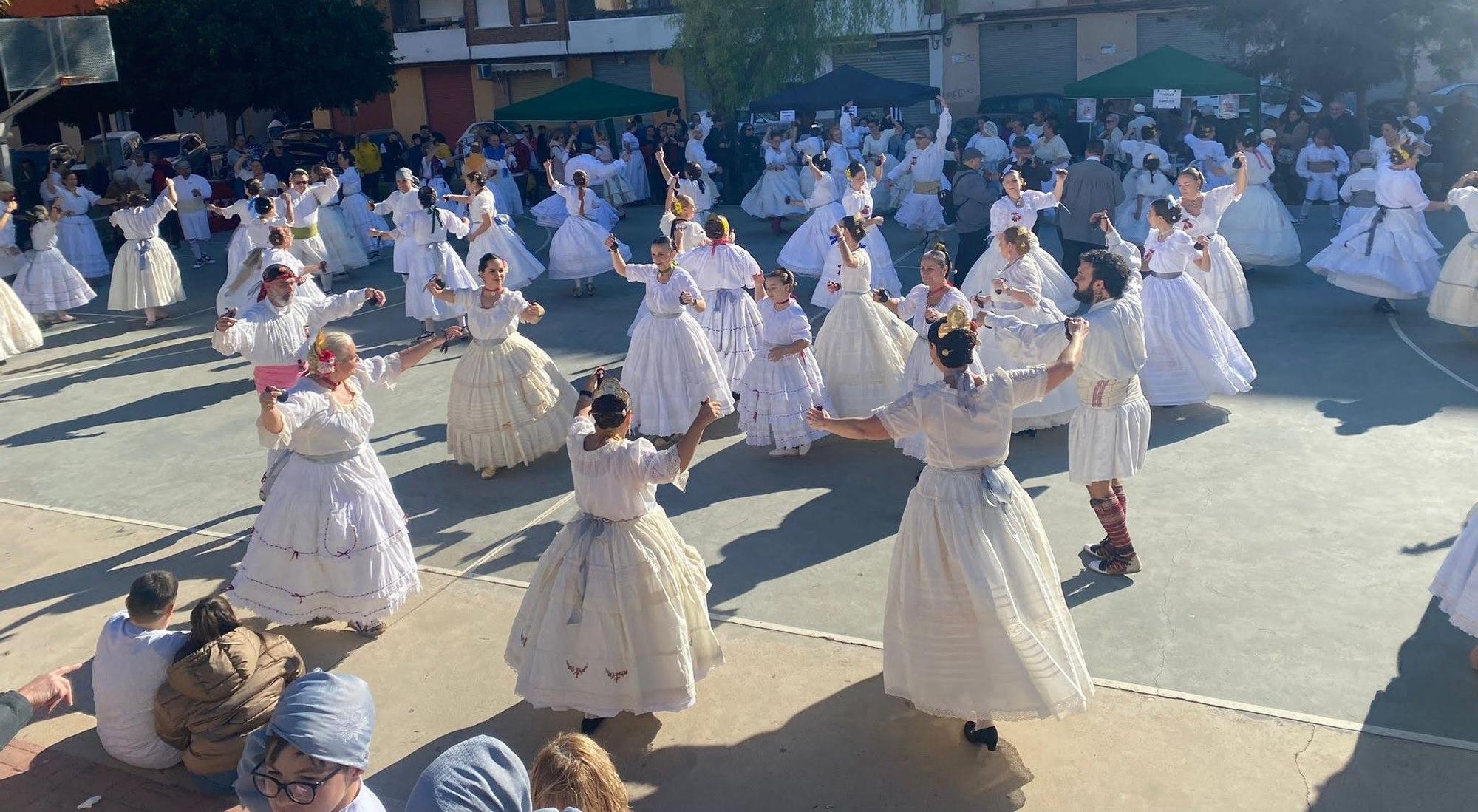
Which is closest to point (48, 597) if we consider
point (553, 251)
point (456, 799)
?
point (456, 799)

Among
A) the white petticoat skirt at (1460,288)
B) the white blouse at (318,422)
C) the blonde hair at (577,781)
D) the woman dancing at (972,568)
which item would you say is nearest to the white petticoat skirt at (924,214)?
the white petticoat skirt at (1460,288)

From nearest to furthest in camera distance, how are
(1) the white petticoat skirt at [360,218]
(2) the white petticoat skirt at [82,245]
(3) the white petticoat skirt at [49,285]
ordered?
(3) the white petticoat skirt at [49,285] < (2) the white petticoat skirt at [82,245] < (1) the white petticoat skirt at [360,218]

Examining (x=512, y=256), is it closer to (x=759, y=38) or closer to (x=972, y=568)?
(x=972, y=568)

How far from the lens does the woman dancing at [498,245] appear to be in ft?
46.1

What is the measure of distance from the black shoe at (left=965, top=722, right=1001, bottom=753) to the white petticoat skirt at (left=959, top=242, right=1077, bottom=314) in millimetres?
5394

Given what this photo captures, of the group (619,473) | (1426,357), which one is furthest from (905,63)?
(619,473)

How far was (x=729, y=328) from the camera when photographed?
10.8m

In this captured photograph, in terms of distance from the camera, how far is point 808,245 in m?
15.4

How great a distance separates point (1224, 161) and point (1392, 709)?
13.3m

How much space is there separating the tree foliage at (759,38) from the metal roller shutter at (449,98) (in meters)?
14.8

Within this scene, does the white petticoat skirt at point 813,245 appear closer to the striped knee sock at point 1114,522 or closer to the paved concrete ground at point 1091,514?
the paved concrete ground at point 1091,514

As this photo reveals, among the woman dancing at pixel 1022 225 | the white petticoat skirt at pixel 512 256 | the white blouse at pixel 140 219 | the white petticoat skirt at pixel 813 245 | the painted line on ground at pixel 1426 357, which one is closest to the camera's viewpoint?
the painted line on ground at pixel 1426 357

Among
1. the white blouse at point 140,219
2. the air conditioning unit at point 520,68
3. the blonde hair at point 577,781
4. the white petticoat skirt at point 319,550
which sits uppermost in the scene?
the air conditioning unit at point 520,68

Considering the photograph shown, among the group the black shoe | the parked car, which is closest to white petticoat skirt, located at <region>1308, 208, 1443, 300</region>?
the black shoe
